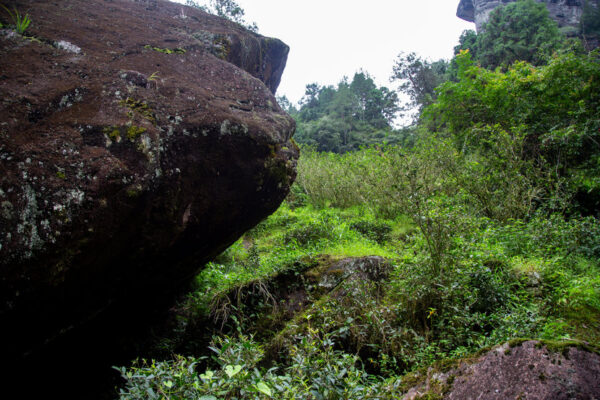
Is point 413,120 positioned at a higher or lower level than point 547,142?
higher

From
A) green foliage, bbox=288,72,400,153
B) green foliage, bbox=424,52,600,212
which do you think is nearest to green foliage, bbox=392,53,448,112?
green foliage, bbox=288,72,400,153

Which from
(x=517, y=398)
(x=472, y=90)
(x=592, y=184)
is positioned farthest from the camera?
(x=472, y=90)

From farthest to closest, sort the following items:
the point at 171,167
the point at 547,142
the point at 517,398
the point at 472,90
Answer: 1. the point at 472,90
2. the point at 547,142
3. the point at 171,167
4. the point at 517,398

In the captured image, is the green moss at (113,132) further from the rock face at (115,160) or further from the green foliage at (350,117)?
the green foliage at (350,117)

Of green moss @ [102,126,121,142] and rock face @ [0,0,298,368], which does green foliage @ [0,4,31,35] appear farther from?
green moss @ [102,126,121,142]

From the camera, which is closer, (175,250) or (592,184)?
(175,250)

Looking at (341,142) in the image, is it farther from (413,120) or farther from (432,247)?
(432,247)

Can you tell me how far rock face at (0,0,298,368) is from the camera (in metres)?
1.96

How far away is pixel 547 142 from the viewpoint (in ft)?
23.7

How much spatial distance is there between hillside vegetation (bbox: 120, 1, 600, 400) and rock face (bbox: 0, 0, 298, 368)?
0.85 meters

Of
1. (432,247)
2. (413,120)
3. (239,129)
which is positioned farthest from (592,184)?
(413,120)

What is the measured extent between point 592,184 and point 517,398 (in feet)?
21.3

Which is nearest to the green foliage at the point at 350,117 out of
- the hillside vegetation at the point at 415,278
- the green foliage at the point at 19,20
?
the hillside vegetation at the point at 415,278

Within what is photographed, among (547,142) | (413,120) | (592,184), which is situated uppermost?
(413,120)
